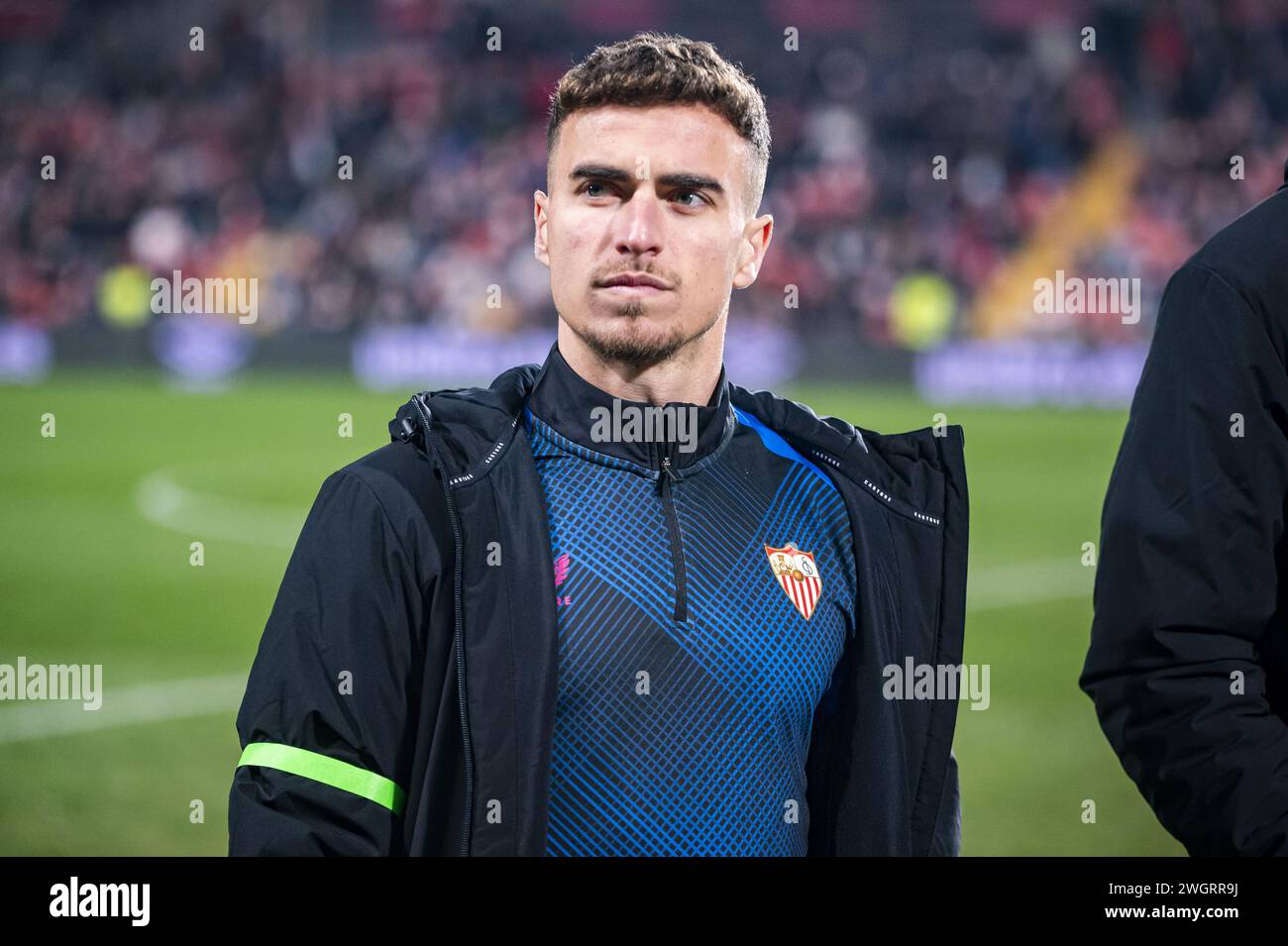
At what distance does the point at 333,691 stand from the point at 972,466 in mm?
11989

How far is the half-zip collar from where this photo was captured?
2.34 metres

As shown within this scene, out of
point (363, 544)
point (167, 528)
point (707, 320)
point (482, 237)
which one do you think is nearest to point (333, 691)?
point (363, 544)

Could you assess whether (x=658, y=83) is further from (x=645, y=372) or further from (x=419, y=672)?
(x=419, y=672)

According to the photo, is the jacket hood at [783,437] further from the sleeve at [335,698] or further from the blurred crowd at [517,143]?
the blurred crowd at [517,143]

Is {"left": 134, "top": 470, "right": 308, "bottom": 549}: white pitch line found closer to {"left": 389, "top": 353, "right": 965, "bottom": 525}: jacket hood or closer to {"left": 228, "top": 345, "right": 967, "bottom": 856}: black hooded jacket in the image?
{"left": 389, "top": 353, "right": 965, "bottom": 525}: jacket hood

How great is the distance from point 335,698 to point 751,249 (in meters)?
1.08

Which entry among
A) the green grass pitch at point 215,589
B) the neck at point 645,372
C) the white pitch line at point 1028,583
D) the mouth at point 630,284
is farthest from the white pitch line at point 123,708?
the mouth at point 630,284

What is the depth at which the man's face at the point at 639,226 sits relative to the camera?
2.30m

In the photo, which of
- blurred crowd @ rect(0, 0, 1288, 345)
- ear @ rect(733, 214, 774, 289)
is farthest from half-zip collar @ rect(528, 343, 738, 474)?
blurred crowd @ rect(0, 0, 1288, 345)

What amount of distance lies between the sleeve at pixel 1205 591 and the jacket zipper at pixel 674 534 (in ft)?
2.01

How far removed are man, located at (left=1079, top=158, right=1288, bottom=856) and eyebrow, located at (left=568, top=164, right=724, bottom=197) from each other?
78 cm

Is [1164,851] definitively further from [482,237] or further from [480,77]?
[480,77]

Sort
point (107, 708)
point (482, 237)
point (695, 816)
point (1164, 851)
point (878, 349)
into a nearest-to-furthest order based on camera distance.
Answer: point (695, 816) → point (1164, 851) → point (107, 708) → point (878, 349) → point (482, 237)

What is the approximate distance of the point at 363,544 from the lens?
2.00m
